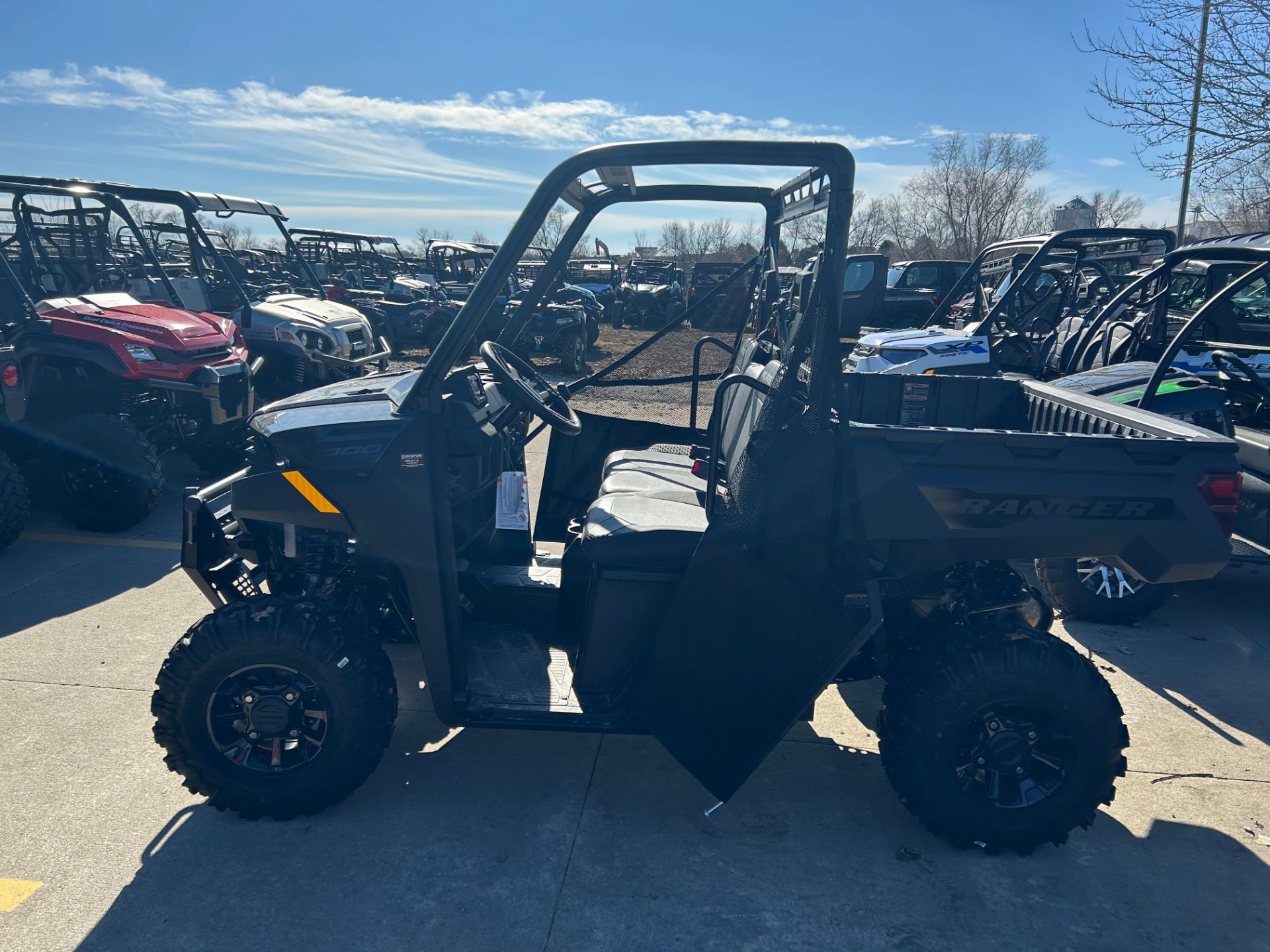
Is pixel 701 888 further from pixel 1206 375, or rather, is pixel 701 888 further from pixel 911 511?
pixel 1206 375

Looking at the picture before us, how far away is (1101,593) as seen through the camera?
4660mm

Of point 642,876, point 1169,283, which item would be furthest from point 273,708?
point 1169,283

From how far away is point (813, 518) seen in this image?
8.34 ft

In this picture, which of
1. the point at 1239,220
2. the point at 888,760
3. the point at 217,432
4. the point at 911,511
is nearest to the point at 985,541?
the point at 911,511

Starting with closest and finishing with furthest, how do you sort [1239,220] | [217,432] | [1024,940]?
[1024,940], [217,432], [1239,220]

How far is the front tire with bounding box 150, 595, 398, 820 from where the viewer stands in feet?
8.85

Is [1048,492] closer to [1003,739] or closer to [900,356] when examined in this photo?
[1003,739]

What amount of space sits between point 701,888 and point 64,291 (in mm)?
8036

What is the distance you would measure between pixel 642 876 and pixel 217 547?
189cm

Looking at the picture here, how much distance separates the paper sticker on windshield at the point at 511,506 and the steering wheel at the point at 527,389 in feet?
1.18

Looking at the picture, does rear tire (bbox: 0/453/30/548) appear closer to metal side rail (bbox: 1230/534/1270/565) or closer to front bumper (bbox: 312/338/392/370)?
front bumper (bbox: 312/338/392/370)

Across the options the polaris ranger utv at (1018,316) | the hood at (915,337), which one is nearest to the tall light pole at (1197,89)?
the polaris ranger utv at (1018,316)

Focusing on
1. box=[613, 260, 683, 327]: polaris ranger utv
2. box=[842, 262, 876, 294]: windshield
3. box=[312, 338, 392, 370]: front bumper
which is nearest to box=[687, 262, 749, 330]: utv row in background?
box=[312, 338, 392, 370]: front bumper

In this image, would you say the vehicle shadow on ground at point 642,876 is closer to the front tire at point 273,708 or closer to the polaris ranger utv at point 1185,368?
the front tire at point 273,708
